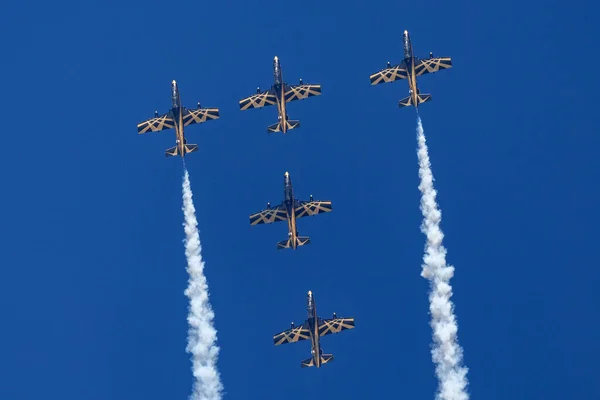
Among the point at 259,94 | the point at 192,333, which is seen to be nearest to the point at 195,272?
the point at 192,333

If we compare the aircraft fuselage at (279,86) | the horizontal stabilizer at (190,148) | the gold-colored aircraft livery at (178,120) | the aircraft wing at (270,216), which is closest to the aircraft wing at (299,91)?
the aircraft fuselage at (279,86)

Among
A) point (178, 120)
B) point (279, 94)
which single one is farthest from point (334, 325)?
point (178, 120)

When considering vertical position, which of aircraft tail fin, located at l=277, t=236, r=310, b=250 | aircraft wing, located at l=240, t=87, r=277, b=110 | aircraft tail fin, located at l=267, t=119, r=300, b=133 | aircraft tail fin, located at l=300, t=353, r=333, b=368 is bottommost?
aircraft tail fin, located at l=300, t=353, r=333, b=368

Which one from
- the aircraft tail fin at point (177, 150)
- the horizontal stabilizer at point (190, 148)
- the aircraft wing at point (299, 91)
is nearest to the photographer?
the aircraft tail fin at point (177, 150)

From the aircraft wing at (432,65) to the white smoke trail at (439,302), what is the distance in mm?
8050

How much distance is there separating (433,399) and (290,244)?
2093cm

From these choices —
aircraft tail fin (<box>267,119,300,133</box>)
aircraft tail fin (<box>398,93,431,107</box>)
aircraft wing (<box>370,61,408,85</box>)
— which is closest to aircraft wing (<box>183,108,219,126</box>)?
aircraft tail fin (<box>267,119,300,133</box>)

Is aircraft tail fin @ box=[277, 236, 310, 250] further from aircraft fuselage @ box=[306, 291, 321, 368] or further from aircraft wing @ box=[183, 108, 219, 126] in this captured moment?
aircraft wing @ box=[183, 108, 219, 126]

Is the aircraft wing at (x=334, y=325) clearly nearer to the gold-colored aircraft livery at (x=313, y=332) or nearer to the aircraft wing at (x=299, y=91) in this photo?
the gold-colored aircraft livery at (x=313, y=332)

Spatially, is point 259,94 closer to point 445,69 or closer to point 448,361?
point 445,69

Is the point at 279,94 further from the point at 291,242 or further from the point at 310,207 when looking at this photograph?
the point at 291,242

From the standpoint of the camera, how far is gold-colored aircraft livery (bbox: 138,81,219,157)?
157m

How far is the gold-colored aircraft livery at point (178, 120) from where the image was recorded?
516 feet

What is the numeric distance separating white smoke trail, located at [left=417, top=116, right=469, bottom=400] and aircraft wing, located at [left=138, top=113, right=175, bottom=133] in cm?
2566
